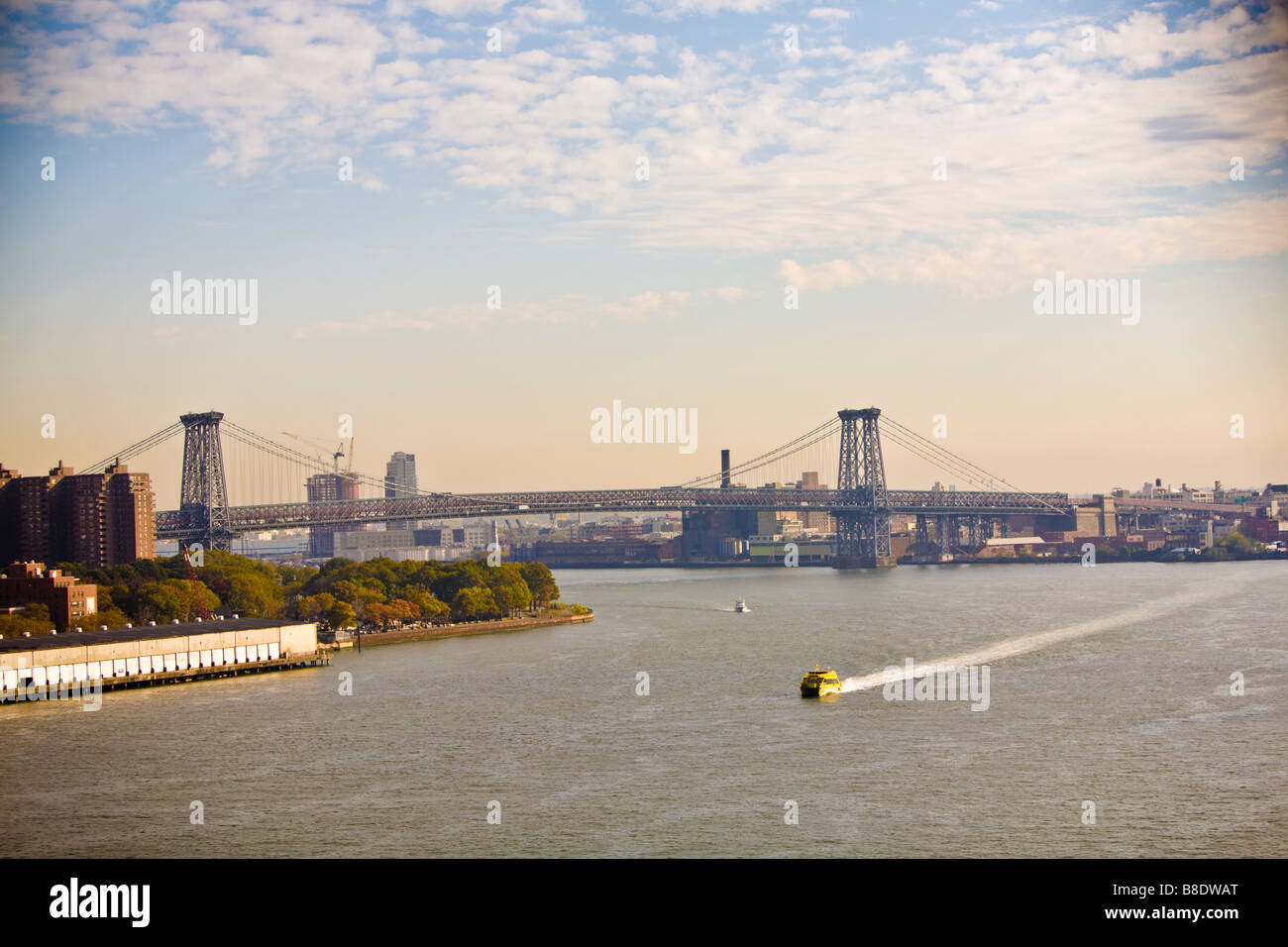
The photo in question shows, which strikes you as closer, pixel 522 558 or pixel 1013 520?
pixel 1013 520

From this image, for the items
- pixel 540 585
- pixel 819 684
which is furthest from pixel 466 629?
pixel 819 684

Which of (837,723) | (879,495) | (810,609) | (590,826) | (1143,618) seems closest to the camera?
(590,826)

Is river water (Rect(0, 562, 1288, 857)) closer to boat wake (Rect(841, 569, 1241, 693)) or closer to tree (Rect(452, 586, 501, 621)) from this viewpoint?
boat wake (Rect(841, 569, 1241, 693))

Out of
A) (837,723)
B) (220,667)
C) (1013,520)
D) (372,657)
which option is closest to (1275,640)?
(837,723)

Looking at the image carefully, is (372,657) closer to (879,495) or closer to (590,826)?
(590,826)

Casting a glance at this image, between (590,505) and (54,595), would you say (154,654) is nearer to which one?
(54,595)
